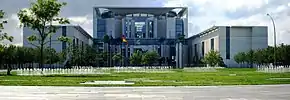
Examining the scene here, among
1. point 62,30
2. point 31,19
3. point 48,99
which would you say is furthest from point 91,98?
point 62,30

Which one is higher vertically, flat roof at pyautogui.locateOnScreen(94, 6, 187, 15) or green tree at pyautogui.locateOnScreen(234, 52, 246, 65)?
flat roof at pyautogui.locateOnScreen(94, 6, 187, 15)

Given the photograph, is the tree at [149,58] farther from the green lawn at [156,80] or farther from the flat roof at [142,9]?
the green lawn at [156,80]

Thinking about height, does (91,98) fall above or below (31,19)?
below

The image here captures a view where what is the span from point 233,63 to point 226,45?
7096 mm

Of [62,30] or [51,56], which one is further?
[62,30]

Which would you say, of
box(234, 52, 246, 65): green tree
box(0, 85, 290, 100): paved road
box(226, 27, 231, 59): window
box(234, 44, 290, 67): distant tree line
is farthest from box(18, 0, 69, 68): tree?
box(226, 27, 231, 59): window

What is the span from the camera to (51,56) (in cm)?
11981

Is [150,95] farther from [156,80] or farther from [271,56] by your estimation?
[271,56]

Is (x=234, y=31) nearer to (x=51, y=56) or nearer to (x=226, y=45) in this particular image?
(x=226, y=45)

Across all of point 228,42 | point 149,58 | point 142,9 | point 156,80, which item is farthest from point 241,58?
point 156,80

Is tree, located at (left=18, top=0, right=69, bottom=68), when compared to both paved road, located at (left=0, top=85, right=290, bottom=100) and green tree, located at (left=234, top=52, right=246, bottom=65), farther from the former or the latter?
green tree, located at (left=234, top=52, right=246, bottom=65)

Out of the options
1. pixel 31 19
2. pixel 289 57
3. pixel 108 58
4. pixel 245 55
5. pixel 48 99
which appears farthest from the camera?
pixel 108 58

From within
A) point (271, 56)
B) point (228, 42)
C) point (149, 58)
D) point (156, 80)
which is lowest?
point (156, 80)

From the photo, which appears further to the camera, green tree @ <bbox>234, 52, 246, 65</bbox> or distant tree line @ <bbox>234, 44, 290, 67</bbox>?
green tree @ <bbox>234, 52, 246, 65</bbox>
